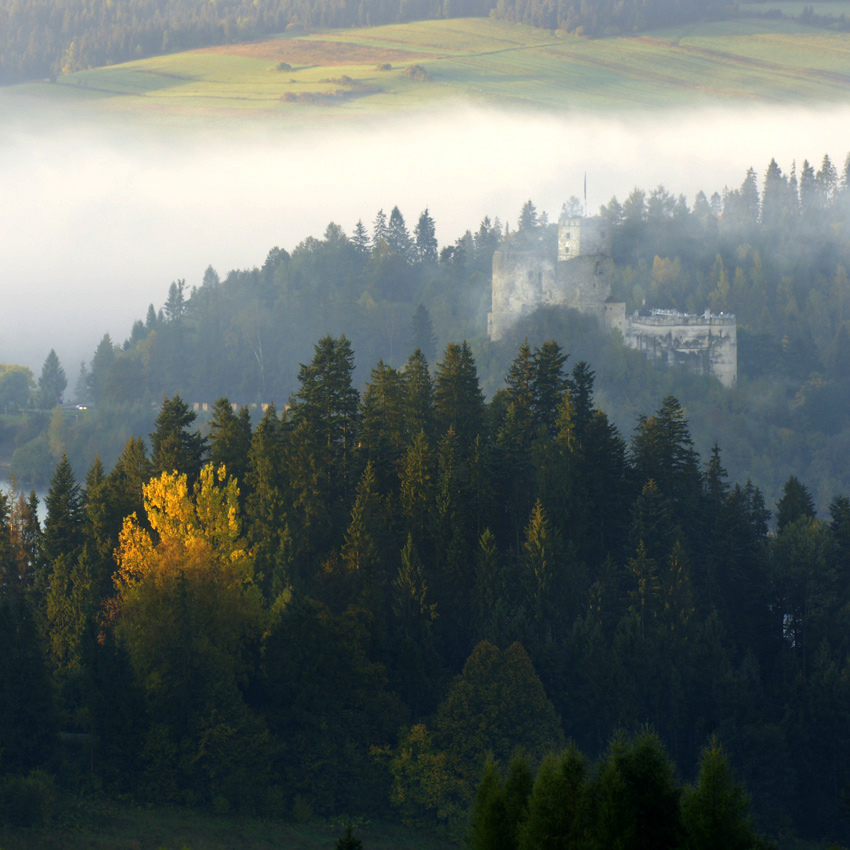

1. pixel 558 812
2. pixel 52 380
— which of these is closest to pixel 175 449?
pixel 558 812

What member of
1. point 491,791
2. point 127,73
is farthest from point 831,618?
point 127,73

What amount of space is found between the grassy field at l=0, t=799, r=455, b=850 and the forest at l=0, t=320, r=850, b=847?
2.42ft

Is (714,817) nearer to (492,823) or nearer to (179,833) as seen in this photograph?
(492,823)

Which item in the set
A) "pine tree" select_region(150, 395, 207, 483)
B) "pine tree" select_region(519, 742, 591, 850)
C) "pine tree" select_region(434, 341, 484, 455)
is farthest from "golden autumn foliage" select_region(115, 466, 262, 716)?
"pine tree" select_region(519, 742, 591, 850)

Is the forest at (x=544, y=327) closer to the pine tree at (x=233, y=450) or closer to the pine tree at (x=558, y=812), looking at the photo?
the pine tree at (x=233, y=450)

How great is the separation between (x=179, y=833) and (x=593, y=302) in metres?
72.1

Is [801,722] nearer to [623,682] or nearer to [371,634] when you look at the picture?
[623,682]

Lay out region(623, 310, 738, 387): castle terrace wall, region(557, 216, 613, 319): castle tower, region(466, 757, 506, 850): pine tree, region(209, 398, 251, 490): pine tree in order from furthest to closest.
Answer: region(623, 310, 738, 387): castle terrace wall, region(557, 216, 613, 319): castle tower, region(209, 398, 251, 490): pine tree, region(466, 757, 506, 850): pine tree

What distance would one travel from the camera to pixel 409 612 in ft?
171

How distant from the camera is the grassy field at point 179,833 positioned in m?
41.1

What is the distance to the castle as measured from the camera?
110 meters

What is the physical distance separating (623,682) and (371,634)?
818 centimetres

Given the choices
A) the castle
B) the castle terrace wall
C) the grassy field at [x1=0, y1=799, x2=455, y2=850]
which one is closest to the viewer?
the grassy field at [x1=0, y1=799, x2=455, y2=850]

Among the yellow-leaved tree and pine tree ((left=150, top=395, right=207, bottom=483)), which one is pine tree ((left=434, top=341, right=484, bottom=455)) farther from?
the yellow-leaved tree
